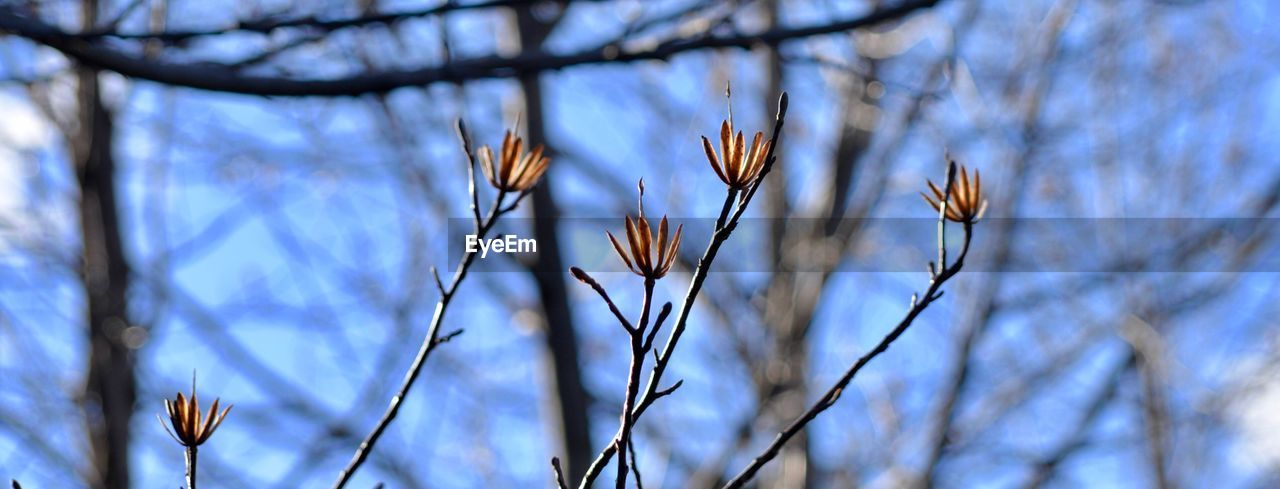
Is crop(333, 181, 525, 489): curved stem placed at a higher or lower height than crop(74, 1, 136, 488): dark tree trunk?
lower

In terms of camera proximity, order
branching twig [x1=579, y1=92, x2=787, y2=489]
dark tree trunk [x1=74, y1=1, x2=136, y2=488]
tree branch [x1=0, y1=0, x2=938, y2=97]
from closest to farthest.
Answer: branching twig [x1=579, y1=92, x2=787, y2=489]
tree branch [x1=0, y1=0, x2=938, y2=97]
dark tree trunk [x1=74, y1=1, x2=136, y2=488]

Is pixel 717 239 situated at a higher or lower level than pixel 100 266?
lower

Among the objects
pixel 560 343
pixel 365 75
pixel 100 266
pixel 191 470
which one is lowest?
pixel 191 470

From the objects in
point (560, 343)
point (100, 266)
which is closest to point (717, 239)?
point (560, 343)

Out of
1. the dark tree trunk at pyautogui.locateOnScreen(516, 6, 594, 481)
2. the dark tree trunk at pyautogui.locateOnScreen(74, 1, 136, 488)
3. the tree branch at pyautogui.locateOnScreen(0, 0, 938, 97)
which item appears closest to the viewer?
the tree branch at pyautogui.locateOnScreen(0, 0, 938, 97)

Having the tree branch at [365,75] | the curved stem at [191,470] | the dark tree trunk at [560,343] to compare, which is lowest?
the curved stem at [191,470]

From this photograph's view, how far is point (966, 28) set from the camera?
139 inches

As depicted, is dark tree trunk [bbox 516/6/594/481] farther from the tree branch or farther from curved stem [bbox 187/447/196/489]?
curved stem [bbox 187/447/196/489]

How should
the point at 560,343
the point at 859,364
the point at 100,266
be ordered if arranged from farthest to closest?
the point at 100,266 < the point at 560,343 < the point at 859,364

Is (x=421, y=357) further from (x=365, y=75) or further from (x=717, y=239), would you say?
(x=365, y=75)

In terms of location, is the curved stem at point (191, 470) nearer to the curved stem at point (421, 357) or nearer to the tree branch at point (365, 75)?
the curved stem at point (421, 357)

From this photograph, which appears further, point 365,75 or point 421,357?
point 365,75

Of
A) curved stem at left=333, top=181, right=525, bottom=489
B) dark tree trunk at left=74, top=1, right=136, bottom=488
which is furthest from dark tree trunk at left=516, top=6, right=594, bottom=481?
curved stem at left=333, top=181, right=525, bottom=489

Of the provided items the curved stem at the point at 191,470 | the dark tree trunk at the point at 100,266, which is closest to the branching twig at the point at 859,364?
the curved stem at the point at 191,470
